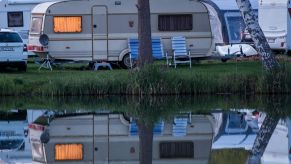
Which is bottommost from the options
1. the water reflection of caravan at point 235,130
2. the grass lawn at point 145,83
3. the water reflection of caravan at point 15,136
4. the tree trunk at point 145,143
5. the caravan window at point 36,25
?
the water reflection of caravan at point 15,136

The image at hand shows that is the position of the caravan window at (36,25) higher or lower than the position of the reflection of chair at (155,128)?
higher

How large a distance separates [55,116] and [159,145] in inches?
218

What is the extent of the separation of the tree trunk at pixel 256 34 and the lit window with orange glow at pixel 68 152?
31.3 feet

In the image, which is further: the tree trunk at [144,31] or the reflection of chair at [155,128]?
the tree trunk at [144,31]

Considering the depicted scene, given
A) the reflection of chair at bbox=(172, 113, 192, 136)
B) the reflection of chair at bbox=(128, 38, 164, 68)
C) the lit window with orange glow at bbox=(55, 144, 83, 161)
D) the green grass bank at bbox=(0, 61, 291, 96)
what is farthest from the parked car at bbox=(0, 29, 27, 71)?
the lit window with orange glow at bbox=(55, 144, 83, 161)

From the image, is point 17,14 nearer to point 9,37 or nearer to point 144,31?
point 9,37

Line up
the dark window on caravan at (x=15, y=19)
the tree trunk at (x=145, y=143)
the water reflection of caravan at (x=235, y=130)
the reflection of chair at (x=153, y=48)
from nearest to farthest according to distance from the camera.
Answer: the tree trunk at (x=145, y=143) → the water reflection of caravan at (x=235, y=130) → the reflection of chair at (x=153, y=48) → the dark window on caravan at (x=15, y=19)

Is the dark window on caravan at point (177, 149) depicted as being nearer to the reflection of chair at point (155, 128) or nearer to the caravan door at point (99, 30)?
the reflection of chair at point (155, 128)

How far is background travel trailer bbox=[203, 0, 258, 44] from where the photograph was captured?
3216cm

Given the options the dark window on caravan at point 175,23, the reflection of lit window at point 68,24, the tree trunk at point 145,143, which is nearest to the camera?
the tree trunk at point 145,143

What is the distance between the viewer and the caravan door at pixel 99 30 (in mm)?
29062

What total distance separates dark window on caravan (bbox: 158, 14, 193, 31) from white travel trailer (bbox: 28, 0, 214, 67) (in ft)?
0.11

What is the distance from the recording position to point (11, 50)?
90.7 ft

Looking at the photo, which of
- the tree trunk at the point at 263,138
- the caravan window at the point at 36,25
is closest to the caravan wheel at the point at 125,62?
the caravan window at the point at 36,25
